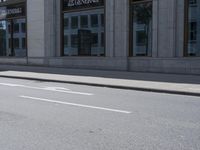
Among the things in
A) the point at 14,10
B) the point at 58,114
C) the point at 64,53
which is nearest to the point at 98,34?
the point at 64,53

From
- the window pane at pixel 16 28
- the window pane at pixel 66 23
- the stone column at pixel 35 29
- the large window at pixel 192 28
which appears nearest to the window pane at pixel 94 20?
the window pane at pixel 66 23

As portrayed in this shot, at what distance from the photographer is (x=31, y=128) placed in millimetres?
7723

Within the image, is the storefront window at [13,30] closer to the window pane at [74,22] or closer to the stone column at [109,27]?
the window pane at [74,22]

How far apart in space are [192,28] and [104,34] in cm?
614

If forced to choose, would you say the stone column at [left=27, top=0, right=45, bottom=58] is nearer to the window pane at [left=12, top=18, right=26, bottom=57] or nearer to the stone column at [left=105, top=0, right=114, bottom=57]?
the window pane at [left=12, top=18, right=26, bottom=57]

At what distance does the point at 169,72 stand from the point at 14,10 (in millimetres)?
16202

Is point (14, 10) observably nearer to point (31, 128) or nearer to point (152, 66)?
point (152, 66)

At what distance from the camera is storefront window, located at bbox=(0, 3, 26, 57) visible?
3048 cm

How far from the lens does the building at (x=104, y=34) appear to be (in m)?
20.2

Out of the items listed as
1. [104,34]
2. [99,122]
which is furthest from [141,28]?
[99,122]

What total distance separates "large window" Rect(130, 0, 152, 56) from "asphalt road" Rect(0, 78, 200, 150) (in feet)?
29.9

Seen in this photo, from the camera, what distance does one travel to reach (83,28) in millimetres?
25719

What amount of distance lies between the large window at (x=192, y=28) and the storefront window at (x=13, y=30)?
1487 cm

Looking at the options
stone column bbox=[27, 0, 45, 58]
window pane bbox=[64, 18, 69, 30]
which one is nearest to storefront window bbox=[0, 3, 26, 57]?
stone column bbox=[27, 0, 45, 58]
